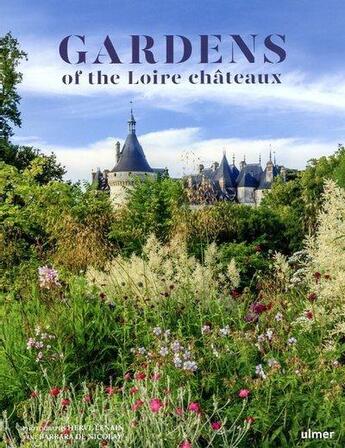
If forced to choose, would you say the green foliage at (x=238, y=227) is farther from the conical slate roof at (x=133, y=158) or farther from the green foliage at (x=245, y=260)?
the conical slate roof at (x=133, y=158)

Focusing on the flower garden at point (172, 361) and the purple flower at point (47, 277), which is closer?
A: the flower garden at point (172, 361)

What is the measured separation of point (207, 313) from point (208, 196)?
6248 millimetres

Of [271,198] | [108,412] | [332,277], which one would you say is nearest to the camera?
[108,412]

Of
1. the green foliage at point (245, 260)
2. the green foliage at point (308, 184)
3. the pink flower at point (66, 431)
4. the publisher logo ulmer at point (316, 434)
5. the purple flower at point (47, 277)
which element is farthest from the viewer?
the green foliage at point (308, 184)

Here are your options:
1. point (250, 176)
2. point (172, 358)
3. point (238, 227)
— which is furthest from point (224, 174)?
point (172, 358)

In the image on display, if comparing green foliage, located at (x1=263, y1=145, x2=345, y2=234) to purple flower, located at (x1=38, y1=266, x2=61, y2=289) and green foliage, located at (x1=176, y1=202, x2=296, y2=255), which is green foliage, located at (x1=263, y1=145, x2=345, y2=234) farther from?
purple flower, located at (x1=38, y1=266, x2=61, y2=289)

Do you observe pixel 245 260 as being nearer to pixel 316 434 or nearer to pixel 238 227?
pixel 238 227

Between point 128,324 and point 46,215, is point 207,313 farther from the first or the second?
point 46,215

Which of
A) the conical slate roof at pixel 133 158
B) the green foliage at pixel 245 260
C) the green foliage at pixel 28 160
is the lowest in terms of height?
the green foliage at pixel 245 260

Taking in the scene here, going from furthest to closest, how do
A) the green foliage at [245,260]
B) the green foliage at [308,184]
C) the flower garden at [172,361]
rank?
1. the green foliage at [308,184]
2. the green foliage at [245,260]
3. the flower garden at [172,361]

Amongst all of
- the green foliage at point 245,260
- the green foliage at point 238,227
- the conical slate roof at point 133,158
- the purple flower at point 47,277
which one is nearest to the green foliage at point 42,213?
the green foliage at point 238,227

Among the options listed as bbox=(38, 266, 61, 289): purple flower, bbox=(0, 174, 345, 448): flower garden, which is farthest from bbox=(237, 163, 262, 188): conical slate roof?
bbox=(38, 266, 61, 289): purple flower

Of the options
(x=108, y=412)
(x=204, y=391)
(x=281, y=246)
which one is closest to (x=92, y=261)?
(x=204, y=391)

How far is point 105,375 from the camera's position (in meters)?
6.03
